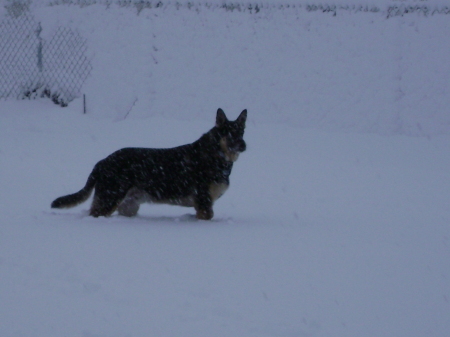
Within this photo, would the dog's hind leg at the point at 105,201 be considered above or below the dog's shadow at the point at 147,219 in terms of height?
above

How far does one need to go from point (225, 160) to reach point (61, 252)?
8.11 ft

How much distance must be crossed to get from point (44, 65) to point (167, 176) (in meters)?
7.94

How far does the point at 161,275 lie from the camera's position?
4691 mm

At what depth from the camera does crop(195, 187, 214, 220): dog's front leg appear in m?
7.09

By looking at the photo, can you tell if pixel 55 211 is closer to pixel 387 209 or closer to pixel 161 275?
pixel 161 275

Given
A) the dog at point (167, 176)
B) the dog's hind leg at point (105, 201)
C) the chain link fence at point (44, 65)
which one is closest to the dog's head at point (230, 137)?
the dog at point (167, 176)

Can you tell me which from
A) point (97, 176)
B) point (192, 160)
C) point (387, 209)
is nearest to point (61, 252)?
point (97, 176)

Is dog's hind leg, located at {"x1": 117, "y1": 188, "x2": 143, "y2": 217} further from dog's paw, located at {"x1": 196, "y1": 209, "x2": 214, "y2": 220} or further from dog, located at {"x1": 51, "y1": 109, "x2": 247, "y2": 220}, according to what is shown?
dog's paw, located at {"x1": 196, "y1": 209, "x2": 214, "y2": 220}

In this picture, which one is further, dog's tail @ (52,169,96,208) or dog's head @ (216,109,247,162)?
dog's head @ (216,109,247,162)

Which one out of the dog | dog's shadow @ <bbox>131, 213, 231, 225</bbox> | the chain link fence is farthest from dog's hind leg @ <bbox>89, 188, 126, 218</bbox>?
the chain link fence

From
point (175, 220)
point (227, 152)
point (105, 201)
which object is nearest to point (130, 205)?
point (105, 201)

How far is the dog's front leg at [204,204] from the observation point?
7.09 metres

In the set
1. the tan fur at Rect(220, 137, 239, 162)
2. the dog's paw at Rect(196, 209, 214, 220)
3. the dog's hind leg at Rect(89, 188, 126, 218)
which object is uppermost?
the tan fur at Rect(220, 137, 239, 162)

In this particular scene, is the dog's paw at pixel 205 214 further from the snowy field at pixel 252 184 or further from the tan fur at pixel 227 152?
the tan fur at pixel 227 152
